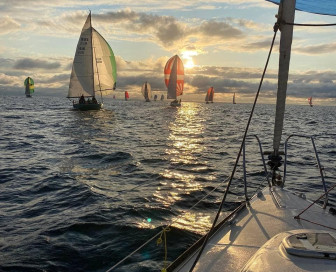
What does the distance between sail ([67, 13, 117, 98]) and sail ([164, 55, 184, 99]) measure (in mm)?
21546

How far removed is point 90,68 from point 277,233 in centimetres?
4386

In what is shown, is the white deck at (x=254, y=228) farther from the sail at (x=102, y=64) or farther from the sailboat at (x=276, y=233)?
the sail at (x=102, y=64)

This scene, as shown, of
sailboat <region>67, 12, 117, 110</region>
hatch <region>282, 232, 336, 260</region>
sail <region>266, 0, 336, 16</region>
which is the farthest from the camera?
sailboat <region>67, 12, 117, 110</region>

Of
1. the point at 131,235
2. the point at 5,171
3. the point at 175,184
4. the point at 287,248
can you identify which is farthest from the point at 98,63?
the point at 287,248

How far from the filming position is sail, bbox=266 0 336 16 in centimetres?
628

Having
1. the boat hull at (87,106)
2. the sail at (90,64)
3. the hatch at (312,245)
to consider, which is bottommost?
the hatch at (312,245)

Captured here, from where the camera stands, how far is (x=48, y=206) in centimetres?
823

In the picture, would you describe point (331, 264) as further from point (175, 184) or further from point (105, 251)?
point (175, 184)

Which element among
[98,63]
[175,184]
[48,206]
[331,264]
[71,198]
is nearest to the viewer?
[331,264]

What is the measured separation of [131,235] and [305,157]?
12181 millimetres

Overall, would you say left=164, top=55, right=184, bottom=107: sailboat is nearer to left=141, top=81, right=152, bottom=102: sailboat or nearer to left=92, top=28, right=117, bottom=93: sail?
left=92, top=28, right=117, bottom=93: sail

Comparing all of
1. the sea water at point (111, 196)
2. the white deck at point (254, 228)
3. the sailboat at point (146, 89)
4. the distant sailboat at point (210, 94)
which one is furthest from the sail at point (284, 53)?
the distant sailboat at point (210, 94)

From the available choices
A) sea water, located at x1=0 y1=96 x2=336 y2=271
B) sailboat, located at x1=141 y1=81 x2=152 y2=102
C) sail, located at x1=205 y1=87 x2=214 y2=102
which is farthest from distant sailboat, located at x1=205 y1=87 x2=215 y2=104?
sea water, located at x1=0 y1=96 x2=336 y2=271

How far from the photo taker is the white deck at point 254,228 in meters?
3.73
